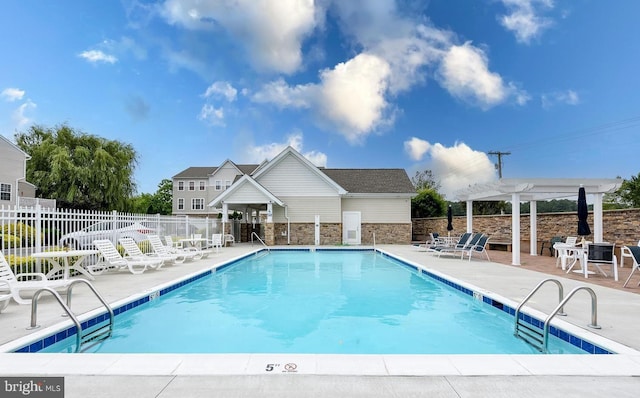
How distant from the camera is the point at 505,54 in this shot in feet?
74.5

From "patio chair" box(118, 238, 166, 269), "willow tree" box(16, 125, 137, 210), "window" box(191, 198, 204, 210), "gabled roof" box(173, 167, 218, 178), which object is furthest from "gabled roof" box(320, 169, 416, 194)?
"gabled roof" box(173, 167, 218, 178)

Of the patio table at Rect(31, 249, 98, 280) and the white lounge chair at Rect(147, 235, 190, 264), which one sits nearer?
the patio table at Rect(31, 249, 98, 280)

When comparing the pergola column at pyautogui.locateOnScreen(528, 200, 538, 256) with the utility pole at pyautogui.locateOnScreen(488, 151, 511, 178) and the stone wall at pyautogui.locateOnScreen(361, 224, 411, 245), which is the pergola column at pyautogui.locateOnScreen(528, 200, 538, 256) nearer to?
the stone wall at pyautogui.locateOnScreen(361, 224, 411, 245)

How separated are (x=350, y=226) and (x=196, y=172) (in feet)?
103

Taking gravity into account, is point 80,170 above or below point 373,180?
above

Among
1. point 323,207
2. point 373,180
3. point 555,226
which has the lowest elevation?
point 555,226

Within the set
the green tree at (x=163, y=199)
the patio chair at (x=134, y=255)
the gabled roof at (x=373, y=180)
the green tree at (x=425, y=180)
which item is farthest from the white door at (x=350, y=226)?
the green tree at (x=163, y=199)

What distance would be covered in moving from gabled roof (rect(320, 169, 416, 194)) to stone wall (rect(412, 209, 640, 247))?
12.5ft

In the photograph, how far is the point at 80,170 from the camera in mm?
31094

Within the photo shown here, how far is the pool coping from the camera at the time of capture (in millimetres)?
3457

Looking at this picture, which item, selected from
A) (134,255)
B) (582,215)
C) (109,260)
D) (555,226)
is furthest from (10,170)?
(555,226)

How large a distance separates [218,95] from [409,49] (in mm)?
12786

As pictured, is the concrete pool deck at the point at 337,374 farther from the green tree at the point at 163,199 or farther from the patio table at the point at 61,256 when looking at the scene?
the green tree at the point at 163,199

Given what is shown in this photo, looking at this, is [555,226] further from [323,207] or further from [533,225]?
[323,207]
